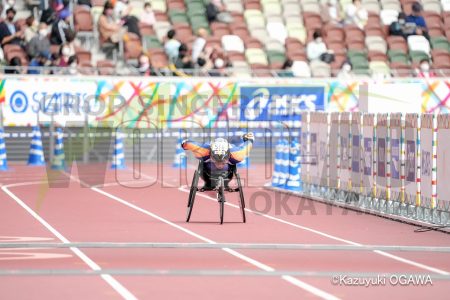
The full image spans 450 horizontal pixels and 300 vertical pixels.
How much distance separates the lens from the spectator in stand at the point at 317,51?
35.3 meters

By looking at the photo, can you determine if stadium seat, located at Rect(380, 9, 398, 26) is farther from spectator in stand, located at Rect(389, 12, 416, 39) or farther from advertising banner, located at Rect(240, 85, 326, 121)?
advertising banner, located at Rect(240, 85, 326, 121)

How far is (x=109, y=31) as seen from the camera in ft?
107

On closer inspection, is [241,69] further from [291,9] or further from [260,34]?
[291,9]

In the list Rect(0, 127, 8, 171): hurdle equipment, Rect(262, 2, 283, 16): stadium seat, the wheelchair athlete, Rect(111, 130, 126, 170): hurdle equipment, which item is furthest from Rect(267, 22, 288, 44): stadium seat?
the wheelchair athlete

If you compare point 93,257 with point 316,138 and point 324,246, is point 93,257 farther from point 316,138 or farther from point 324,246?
point 316,138

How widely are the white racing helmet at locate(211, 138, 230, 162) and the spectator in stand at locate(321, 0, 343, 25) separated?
1837 centimetres

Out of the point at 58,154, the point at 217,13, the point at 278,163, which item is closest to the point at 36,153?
the point at 58,154

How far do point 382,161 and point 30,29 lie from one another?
1246cm

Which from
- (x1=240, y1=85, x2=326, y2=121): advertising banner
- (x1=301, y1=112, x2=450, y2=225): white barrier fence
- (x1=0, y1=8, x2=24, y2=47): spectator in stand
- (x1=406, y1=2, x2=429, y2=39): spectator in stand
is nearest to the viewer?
(x1=301, y1=112, x2=450, y2=225): white barrier fence

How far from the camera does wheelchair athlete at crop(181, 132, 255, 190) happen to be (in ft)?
64.8

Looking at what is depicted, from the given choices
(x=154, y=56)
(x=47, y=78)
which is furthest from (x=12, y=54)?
(x=154, y=56)

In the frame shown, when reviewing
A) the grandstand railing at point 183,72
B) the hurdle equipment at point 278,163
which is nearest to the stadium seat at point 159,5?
the grandstand railing at point 183,72

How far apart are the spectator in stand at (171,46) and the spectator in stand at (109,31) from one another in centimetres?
126

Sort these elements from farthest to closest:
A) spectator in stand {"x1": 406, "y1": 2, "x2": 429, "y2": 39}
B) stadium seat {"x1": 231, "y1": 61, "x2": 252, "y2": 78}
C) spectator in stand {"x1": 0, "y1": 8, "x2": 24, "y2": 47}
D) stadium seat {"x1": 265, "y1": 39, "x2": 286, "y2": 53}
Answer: spectator in stand {"x1": 406, "y1": 2, "x2": 429, "y2": 39} < stadium seat {"x1": 265, "y1": 39, "x2": 286, "y2": 53} < stadium seat {"x1": 231, "y1": 61, "x2": 252, "y2": 78} < spectator in stand {"x1": 0, "y1": 8, "x2": 24, "y2": 47}
